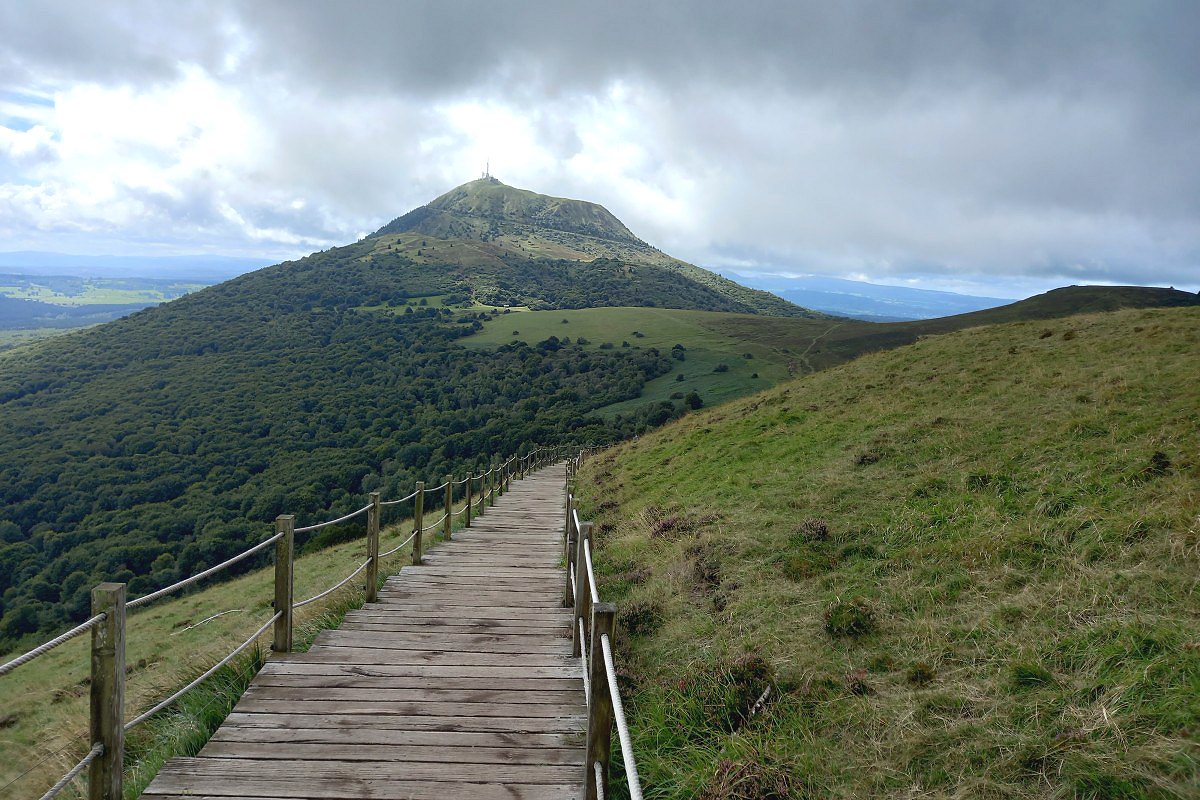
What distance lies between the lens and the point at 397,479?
57.3 meters

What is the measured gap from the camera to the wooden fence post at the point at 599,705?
2992 mm

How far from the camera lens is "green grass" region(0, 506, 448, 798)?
13.6ft

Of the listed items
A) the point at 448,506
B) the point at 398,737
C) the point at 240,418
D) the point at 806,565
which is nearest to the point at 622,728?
the point at 398,737

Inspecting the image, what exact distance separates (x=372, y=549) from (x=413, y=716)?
116 inches

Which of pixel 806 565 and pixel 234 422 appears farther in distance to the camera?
pixel 234 422

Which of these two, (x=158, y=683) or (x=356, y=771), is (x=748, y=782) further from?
(x=158, y=683)

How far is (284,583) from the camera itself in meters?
5.10

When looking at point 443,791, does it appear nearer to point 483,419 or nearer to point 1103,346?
point 1103,346

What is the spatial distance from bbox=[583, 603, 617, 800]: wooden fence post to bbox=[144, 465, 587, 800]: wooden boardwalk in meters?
0.44

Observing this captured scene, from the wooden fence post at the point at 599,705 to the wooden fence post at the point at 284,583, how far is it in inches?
119

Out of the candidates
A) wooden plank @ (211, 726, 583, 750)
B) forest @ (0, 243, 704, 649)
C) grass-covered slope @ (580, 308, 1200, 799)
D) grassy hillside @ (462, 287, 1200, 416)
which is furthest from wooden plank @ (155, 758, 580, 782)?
grassy hillside @ (462, 287, 1200, 416)

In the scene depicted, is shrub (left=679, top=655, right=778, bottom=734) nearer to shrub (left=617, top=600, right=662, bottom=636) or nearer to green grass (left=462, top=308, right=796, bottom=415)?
shrub (left=617, top=600, right=662, bottom=636)

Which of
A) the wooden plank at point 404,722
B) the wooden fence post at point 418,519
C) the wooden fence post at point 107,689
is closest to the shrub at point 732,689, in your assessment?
the wooden plank at point 404,722

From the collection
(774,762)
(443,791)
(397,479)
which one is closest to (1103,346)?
(774,762)
